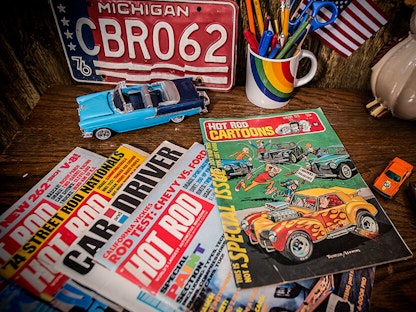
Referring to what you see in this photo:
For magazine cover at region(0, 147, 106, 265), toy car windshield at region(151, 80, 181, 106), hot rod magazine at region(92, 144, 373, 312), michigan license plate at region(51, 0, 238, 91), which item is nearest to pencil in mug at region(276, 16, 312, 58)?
michigan license plate at region(51, 0, 238, 91)

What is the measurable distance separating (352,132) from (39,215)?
76cm

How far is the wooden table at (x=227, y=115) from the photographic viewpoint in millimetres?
686

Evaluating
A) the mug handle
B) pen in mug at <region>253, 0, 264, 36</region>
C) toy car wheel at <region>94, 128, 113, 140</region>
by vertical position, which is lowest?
toy car wheel at <region>94, 128, 113, 140</region>

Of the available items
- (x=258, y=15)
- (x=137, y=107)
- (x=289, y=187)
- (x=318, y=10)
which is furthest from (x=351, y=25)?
(x=137, y=107)

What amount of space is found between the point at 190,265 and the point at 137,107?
41 centimetres

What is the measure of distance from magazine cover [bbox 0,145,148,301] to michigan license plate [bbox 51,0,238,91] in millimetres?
271

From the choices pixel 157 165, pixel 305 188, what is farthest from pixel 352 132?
pixel 157 165

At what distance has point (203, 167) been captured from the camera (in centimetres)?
75

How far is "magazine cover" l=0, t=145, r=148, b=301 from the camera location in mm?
576

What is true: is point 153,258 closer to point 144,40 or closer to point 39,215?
point 39,215

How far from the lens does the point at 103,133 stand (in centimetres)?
80

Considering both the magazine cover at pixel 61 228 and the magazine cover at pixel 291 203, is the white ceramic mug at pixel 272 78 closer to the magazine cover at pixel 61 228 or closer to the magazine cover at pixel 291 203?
the magazine cover at pixel 291 203

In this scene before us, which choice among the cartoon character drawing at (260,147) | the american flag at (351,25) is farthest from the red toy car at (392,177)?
the american flag at (351,25)

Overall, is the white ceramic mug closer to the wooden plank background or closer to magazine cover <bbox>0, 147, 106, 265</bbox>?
the wooden plank background
